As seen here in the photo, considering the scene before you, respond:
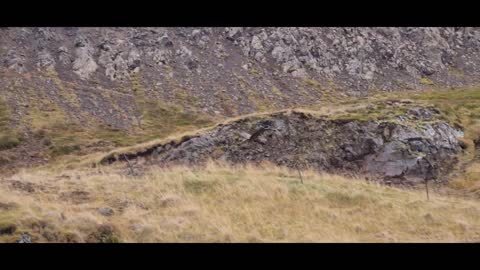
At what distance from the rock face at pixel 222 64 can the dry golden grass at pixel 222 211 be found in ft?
92.6

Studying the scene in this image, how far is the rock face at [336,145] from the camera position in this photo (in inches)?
1102

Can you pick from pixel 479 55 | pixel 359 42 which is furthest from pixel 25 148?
pixel 479 55

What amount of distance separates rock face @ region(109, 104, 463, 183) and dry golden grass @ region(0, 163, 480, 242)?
283 inches

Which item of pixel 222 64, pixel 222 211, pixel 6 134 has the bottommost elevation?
pixel 6 134

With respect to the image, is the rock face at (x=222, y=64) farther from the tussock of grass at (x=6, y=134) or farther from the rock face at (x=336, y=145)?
the rock face at (x=336, y=145)

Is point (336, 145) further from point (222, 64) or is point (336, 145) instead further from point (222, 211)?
point (222, 64)

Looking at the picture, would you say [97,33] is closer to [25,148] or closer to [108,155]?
[25,148]

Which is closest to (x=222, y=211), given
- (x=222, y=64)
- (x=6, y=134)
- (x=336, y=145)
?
(x=336, y=145)

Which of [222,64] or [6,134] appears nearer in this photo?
→ [6,134]

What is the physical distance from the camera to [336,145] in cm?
3002

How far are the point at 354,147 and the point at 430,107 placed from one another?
27.5 ft

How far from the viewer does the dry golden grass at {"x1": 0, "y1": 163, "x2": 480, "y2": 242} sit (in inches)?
558

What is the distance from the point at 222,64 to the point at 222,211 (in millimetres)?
41298

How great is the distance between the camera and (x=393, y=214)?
17359 millimetres
